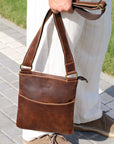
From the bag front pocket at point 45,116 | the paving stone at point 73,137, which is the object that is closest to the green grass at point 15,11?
the paving stone at point 73,137

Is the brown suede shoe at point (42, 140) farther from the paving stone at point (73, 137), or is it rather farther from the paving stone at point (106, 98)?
the paving stone at point (106, 98)

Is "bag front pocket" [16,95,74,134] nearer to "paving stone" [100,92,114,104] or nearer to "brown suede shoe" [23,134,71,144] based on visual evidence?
"brown suede shoe" [23,134,71,144]

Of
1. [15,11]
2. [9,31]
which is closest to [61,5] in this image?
[9,31]

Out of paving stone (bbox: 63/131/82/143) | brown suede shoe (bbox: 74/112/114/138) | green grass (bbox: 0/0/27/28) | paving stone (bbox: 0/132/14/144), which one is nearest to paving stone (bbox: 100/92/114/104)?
brown suede shoe (bbox: 74/112/114/138)

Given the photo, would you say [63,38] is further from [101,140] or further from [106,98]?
[106,98]

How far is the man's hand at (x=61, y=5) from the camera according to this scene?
2.19 meters

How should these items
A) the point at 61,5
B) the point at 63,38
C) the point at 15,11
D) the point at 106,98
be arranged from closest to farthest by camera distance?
the point at 61,5
the point at 63,38
the point at 106,98
the point at 15,11

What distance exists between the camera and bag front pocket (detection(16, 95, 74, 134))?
2.44 m

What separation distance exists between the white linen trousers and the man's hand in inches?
3.3

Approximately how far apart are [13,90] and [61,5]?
1.72 meters

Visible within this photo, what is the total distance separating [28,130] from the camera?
2.79 metres

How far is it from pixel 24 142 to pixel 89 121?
604mm

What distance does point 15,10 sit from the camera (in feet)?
19.3

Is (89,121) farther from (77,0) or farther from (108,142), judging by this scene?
(77,0)
